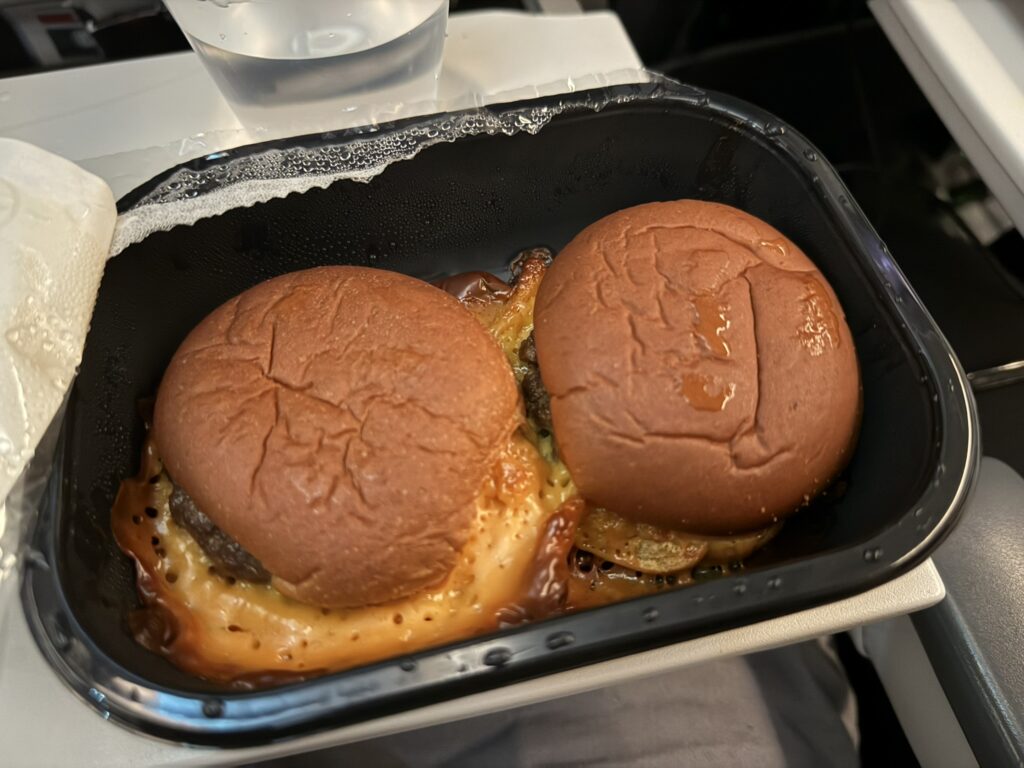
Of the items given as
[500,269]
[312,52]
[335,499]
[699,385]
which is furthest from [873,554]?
Result: [312,52]

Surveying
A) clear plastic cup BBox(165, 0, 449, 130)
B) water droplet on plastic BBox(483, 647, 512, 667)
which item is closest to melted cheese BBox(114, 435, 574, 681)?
water droplet on plastic BBox(483, 647, 512, 667)

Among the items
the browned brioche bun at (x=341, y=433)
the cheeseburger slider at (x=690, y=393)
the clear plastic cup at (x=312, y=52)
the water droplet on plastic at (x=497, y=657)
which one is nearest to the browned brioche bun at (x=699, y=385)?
the cheeseburger slider at (x=690, y=393)

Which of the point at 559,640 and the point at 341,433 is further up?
the point at 341,433

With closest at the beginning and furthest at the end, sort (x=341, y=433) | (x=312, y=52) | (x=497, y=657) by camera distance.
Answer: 1. (x=497, y=657)
2. (x=341, y=433)
3. (x=312, y=52)

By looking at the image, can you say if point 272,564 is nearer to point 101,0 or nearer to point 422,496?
point 422,496

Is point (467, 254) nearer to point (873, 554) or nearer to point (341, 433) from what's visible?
point (341, 433)

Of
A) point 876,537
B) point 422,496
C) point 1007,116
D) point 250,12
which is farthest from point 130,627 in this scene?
point 1007,116

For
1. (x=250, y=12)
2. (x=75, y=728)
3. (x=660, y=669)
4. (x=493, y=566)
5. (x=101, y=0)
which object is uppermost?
(x=101, y=0)
